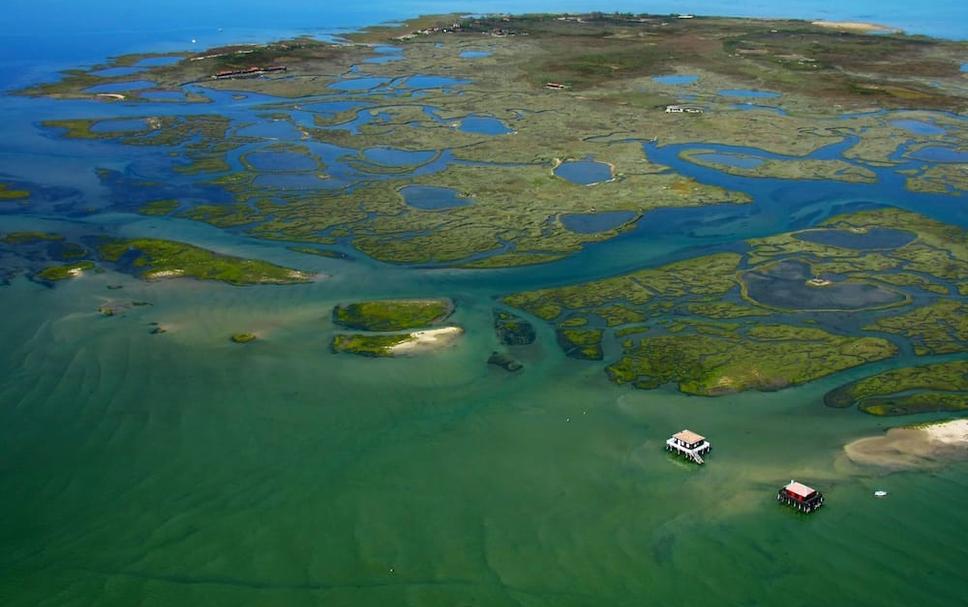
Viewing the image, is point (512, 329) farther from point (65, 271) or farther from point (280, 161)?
point (280, 161)

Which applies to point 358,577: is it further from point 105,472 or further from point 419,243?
point 419,243

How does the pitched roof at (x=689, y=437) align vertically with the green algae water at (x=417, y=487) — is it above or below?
above

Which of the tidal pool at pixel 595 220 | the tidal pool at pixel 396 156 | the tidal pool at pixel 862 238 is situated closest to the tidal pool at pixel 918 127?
the tidal pool at pixel 862 238

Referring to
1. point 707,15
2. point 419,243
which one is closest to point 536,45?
point 707,15

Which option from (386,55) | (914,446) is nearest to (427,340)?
(914,446)

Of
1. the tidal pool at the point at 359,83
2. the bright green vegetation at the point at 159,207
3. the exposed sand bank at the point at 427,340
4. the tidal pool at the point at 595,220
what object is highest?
the tidal pool at the point at 359,83

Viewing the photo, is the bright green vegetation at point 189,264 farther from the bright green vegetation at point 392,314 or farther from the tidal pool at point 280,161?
the tidal pool at point 280,161

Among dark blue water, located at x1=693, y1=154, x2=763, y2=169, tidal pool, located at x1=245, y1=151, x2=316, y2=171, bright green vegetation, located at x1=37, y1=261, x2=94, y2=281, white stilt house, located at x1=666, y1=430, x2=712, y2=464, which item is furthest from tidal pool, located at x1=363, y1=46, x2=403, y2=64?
white stilt house, located at x1=666, y1=430, x2=712, y2=464

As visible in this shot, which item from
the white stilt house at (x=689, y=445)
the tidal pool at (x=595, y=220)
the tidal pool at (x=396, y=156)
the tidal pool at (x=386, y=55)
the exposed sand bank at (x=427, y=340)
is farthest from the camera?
the tidal pool at (x=386, y=55)
